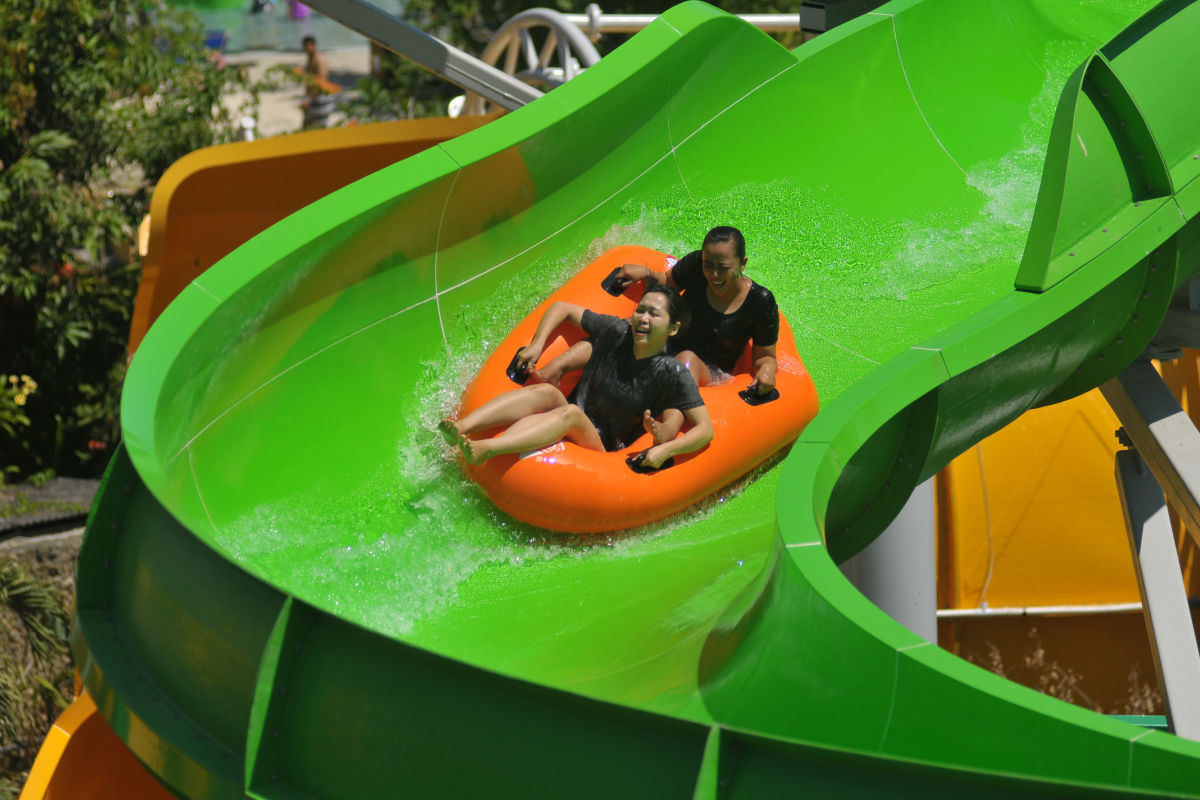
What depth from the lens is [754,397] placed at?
13.5ft

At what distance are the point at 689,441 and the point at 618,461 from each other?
0.69 feet

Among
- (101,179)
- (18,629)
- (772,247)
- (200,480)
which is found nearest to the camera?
(200,480)

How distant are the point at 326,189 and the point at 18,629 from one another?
2.98 meters

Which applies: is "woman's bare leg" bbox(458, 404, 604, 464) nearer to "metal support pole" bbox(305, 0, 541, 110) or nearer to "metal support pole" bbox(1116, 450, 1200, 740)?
"metal support pole" bbox(1116, 450, 1200, 740)

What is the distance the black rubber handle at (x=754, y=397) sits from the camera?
13.5ft

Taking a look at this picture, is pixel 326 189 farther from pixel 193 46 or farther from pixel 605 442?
pixel 193 46

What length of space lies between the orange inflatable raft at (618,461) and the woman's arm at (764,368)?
5 cm

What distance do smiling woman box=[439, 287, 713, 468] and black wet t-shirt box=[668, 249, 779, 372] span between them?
124 mm

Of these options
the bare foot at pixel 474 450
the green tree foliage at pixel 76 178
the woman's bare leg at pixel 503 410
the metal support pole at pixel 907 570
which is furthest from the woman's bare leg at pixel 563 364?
the green tree foliage at pixel 76 178

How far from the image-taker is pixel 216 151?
5363mm

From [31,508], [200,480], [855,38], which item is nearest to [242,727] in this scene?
[200,480]

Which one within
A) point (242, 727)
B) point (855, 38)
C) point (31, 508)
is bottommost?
point (31, 508)

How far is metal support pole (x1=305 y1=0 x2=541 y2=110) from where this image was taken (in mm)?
5703

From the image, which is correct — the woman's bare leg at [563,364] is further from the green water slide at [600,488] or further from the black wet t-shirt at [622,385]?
the green water slide at [600,488]
